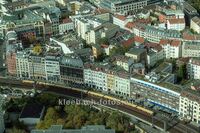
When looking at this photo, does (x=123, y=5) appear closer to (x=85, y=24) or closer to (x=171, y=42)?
(x=85, y=24)

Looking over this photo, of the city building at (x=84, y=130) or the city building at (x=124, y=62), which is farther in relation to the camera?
the city building at (x=124, y=62)

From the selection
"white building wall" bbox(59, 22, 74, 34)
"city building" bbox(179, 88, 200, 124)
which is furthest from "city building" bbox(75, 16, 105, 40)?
"city building" bbox(179, 88, 200, 124)

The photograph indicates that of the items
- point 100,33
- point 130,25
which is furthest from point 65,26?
point 130,25

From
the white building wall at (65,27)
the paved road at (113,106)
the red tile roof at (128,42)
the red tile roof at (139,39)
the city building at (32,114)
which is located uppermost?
the red tile roof at (139,39)

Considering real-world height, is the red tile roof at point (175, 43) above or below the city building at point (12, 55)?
above

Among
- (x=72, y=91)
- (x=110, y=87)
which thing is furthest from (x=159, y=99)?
(x=72, y=91)

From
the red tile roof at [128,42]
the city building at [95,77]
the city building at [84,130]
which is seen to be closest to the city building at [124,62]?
the city building at [95,77]

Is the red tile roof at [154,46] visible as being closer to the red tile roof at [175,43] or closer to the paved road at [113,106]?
the red tile roof at [175,43]
